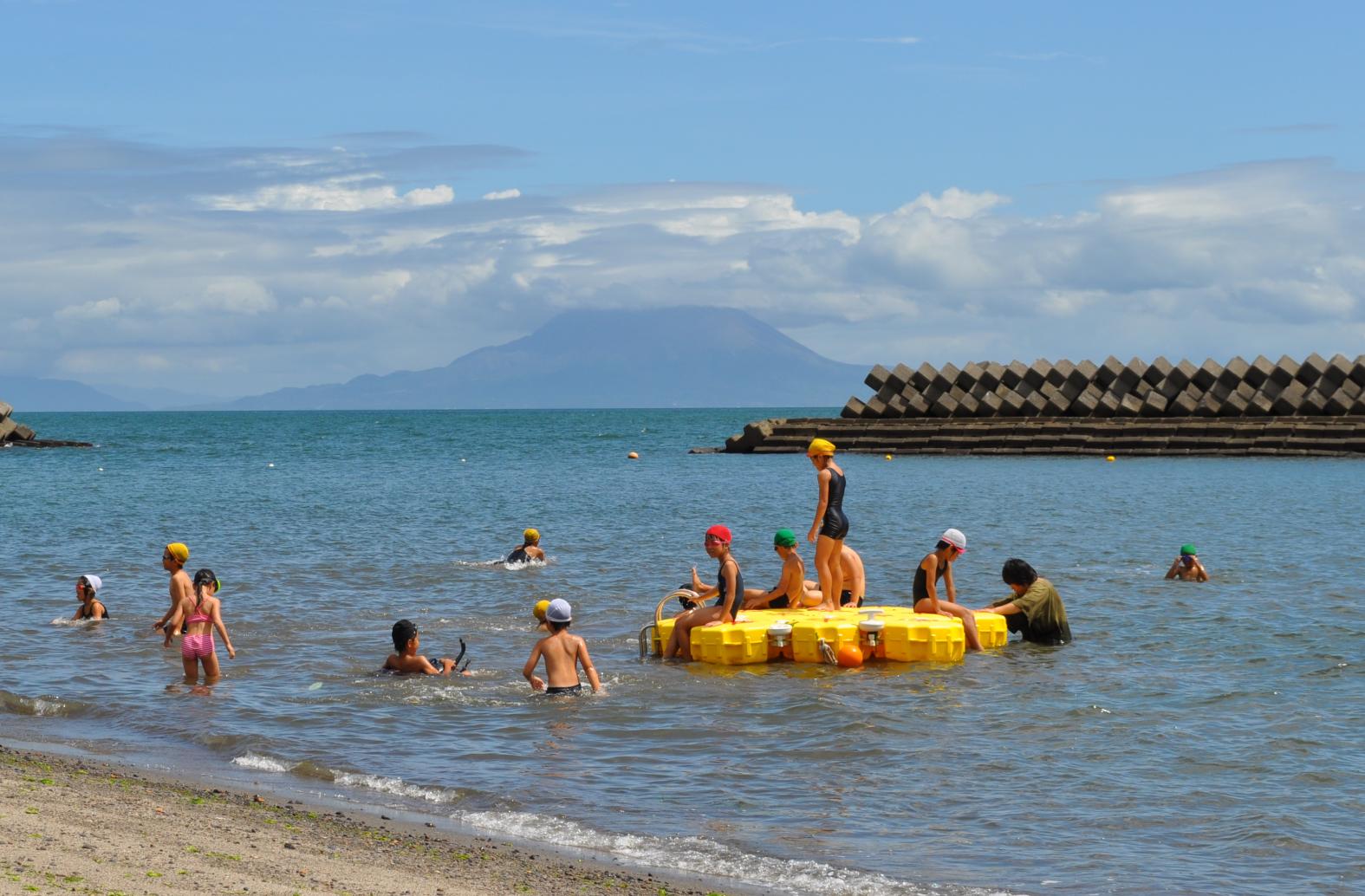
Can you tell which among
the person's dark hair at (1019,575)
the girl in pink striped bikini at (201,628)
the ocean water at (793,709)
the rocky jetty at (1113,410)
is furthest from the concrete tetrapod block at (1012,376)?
the girl in pink striped bikini at (201,628)

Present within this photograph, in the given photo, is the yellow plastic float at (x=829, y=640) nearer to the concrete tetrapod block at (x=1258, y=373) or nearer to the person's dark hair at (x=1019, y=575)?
the person's dark hair at (x=1019, y=575)

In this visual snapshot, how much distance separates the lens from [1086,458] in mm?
53844

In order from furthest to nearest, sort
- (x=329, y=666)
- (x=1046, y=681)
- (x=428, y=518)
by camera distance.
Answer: (x=428, y=518), (x=329, y=666), (x=1046, y=681)

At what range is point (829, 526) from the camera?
50.1 ft

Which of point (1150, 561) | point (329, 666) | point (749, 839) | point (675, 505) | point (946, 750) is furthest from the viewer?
point (675, 505)

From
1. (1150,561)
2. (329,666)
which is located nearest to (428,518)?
(1150,561)

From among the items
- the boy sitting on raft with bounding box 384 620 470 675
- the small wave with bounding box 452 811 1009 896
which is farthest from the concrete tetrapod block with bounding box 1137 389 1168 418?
the small wave with bounding box 452 811 1009 896

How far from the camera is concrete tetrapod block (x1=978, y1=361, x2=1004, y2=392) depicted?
60500mm

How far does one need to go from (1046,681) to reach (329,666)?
292 inches

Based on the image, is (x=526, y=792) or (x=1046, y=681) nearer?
(x=526, y=792)

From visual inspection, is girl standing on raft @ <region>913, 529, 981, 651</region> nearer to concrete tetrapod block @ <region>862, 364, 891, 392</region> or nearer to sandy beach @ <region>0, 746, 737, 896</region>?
sandy beach @ <region>0, 746, 737, 896</region>

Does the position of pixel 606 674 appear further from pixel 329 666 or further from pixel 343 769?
pixel 343 769

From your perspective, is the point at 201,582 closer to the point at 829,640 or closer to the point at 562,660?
the point at 562,660

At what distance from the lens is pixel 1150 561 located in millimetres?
24625
